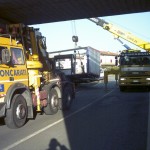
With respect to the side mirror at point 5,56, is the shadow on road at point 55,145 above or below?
below

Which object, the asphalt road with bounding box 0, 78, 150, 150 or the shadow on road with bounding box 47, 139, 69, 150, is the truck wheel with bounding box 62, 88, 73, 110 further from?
the shadow on road with bounding box 47, 139, 69, 150

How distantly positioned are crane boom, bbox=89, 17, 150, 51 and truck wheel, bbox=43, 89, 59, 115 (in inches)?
588

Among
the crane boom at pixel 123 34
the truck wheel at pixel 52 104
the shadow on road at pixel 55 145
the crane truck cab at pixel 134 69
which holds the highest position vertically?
the crane boom at pixel 123 34

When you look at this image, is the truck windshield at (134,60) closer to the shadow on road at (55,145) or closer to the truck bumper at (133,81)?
the truck bumper at (133,81)

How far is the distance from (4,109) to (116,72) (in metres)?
16.2

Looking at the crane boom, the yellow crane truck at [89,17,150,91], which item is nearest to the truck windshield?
the yellow crane truck at [89,17,150,91]

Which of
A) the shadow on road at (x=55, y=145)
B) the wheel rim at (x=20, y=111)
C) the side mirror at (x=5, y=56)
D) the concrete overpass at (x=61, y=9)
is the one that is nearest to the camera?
the shadow on road at (x=55, y=145)

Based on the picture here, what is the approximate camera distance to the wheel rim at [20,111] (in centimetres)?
970

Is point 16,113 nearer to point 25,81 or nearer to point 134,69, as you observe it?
point 25,81

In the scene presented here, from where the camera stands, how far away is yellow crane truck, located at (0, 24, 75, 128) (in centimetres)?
937

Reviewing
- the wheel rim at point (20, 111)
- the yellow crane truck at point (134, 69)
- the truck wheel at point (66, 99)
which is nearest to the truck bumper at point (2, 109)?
the wheel rim at point (20, 111)

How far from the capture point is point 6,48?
9680 millimetres

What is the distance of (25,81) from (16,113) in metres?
1.25

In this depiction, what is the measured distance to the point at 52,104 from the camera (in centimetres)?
1216
